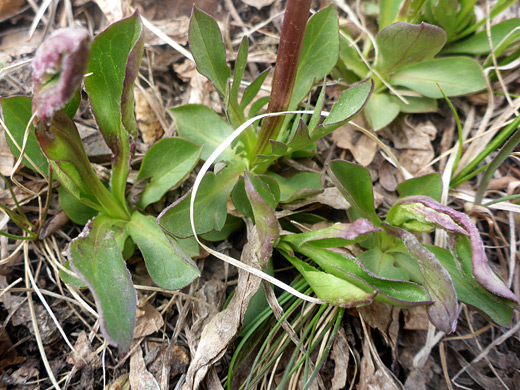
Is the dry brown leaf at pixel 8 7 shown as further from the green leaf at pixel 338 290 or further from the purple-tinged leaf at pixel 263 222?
the green leaf at pixel 338 290

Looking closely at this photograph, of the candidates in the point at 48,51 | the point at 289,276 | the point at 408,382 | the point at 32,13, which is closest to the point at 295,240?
the point at 289,276

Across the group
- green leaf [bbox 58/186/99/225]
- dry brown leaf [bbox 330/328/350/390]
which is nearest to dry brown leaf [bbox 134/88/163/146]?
green leaf [bbox 58/186/99/225]

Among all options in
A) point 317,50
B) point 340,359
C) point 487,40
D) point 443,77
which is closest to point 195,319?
point 340,359

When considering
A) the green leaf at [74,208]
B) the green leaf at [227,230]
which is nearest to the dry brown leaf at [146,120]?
the green leaf at [74,208]

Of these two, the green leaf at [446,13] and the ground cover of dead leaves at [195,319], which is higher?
the green leaf at [446,13]

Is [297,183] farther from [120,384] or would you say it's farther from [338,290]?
[120,384]

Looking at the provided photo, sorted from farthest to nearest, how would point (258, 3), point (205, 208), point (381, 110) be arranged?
point (258, 3)
point (381, 110)
point (205, 208)
